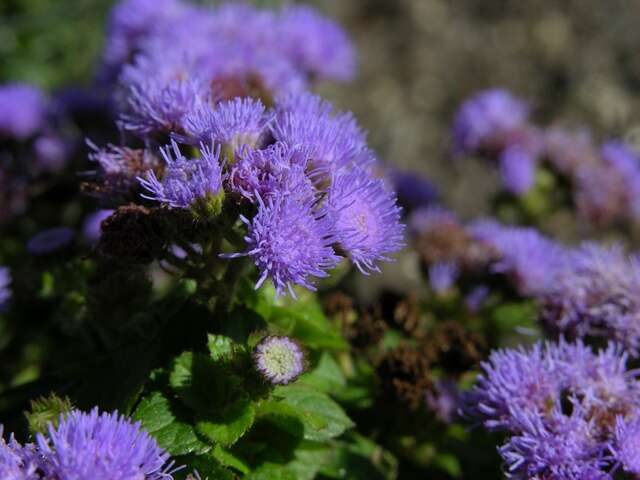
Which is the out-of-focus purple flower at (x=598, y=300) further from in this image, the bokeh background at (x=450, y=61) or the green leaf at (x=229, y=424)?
the bokeh background at (x=450, y=61)

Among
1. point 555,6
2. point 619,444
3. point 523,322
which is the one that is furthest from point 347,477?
point 555,6

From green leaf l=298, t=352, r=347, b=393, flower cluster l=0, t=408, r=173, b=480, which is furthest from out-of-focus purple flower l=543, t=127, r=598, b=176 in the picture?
flower cluster l=0, t=408, r=173, b=480

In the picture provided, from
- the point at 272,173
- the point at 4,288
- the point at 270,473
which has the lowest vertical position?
the point at 4,288

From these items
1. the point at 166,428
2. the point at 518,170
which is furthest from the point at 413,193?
the point at 166,428

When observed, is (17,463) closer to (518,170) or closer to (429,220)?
(429,220)

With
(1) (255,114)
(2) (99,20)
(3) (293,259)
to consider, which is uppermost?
(1) (255,114)

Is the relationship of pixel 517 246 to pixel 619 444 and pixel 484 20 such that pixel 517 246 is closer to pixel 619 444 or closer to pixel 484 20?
pixel 619 444
